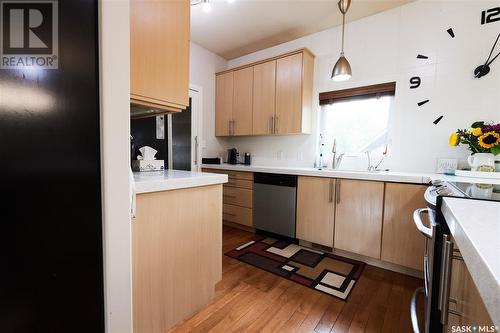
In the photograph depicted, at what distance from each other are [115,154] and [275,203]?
2.17 m

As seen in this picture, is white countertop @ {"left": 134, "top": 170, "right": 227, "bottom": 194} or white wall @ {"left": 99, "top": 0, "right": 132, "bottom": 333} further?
white countertop @ {"left": 134, "top": 170, "right": 227, "bottom": 194}

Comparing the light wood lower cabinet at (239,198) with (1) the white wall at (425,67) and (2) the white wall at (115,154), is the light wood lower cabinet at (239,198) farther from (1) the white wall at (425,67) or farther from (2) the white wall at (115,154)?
(2) the white wall at (115,154)

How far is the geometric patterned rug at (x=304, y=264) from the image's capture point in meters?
1.81

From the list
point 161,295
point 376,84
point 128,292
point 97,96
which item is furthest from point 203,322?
point 376,84

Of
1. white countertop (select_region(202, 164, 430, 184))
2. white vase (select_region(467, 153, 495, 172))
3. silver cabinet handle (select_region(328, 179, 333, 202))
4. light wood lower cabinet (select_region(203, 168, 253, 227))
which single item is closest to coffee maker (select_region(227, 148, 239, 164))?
light wood lower cabinet (select_region(203, 168, 253, 227))

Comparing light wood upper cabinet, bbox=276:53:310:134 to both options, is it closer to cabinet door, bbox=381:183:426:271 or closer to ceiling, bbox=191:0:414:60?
ceiling, bbox=191:0:414:60

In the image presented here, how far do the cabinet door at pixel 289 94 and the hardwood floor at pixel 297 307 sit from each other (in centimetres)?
177

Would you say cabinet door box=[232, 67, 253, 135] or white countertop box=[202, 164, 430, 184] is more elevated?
cabinet door box=[232, 67, 253, 135]

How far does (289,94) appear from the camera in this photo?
2809 mm

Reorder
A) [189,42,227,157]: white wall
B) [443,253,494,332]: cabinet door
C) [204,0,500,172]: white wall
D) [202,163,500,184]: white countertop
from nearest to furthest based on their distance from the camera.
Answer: [443,253,494,332]: cabinet door
[202,163,500,184]: white countertop
[204,0,500,172]: white wall
[189,42,227,157]: white wall

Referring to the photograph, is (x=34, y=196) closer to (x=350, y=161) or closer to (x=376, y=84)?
(x=350, y=161)

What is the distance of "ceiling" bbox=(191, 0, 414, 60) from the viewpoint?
232cm

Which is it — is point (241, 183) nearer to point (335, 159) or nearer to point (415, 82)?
point (335, 159)

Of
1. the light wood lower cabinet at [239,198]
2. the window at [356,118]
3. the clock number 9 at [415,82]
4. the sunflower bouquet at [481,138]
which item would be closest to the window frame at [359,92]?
the window at [356,118]
